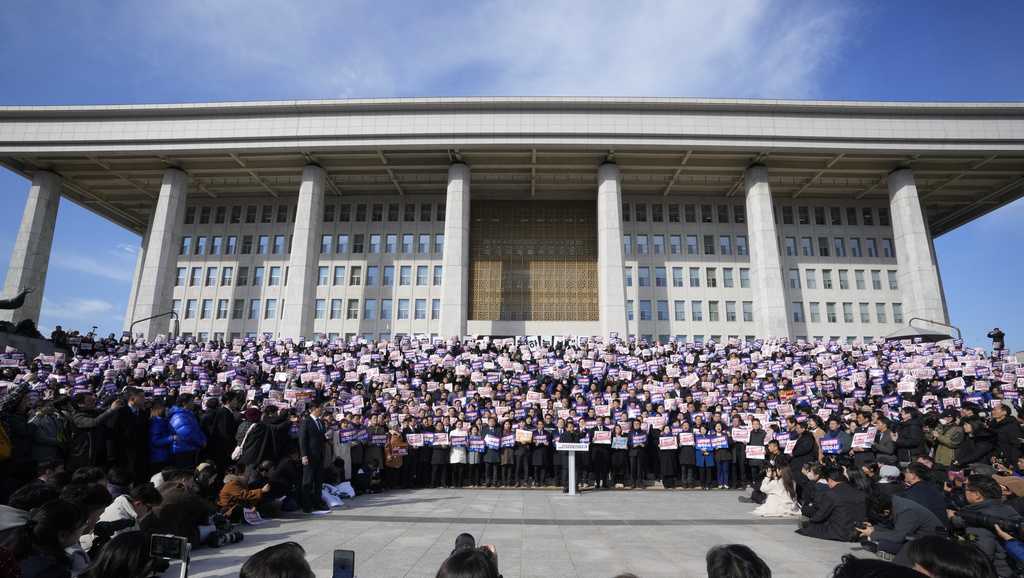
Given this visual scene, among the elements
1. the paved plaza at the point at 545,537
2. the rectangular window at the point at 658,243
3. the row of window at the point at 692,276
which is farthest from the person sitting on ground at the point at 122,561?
the rectangular window at the point at 658,243

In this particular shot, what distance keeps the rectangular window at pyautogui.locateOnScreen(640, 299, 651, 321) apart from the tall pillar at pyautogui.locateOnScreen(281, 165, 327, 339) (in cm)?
2759

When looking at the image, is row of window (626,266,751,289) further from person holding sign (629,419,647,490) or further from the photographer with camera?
the photographer with camera

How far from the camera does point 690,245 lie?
53.0 metres

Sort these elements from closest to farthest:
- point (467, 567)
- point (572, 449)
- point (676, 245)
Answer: point (467, 567)
point (572, 449)
point (676, 245)

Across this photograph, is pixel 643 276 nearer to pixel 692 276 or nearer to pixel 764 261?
pixel 692 276

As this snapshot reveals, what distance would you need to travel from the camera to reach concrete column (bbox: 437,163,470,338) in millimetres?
41781

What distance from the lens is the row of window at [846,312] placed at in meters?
51.1

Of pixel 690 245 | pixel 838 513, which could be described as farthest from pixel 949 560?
pixel 690 245

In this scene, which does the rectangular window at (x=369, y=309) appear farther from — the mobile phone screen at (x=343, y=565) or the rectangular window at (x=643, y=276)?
the mobile phone screen at (x=343, y=565)

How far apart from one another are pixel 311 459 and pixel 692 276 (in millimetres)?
45840

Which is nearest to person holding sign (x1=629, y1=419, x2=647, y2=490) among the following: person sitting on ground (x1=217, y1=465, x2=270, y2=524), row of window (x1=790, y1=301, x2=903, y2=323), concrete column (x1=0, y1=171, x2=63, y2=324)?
person sitting on ground (x1=217, y1=465, x2=270, y2=524)

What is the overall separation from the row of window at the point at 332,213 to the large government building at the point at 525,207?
20cm

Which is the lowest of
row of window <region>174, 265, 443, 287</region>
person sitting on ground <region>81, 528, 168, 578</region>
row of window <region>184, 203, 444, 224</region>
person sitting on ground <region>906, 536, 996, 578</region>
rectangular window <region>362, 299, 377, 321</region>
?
person sitting on ground <region>81, 528, 168, 578</region>

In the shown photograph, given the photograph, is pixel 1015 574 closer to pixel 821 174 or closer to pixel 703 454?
pixel 703 454
